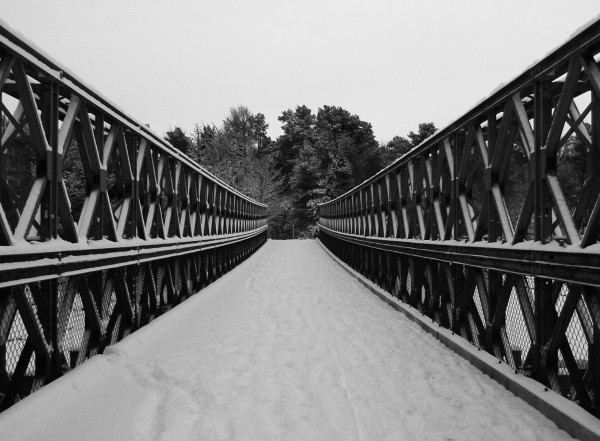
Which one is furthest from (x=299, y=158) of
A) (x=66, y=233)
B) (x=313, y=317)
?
(x=66, y=233)

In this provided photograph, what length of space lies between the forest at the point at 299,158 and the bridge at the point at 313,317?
48003mm

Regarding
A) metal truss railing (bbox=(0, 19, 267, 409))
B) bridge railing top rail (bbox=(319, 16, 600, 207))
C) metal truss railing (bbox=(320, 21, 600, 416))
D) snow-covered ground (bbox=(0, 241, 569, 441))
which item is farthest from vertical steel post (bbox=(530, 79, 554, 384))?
metal truss railing (bbox=(0, 19, 267, 409))

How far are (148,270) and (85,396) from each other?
292 cm

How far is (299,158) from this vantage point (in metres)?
62.8

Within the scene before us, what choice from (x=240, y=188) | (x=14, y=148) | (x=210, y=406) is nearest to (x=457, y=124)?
(x=210, y=406)

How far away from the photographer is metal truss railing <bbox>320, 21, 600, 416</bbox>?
3.39 m

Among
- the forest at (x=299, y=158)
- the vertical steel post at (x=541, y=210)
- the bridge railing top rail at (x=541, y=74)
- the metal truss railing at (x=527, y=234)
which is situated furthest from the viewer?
the forest at (x=299, y=158)

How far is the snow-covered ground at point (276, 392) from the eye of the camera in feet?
11.3

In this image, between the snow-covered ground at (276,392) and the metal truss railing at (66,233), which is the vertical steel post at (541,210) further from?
the metal truss railing at (66,233)

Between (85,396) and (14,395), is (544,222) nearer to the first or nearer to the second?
(85,396)

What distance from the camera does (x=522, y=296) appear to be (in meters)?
4.16

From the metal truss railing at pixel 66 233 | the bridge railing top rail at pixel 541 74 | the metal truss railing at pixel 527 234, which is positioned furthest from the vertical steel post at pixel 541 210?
the metal truss railing at pixel 66 233

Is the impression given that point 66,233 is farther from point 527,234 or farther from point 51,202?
point 527,234

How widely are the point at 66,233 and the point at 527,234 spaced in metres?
4.24
